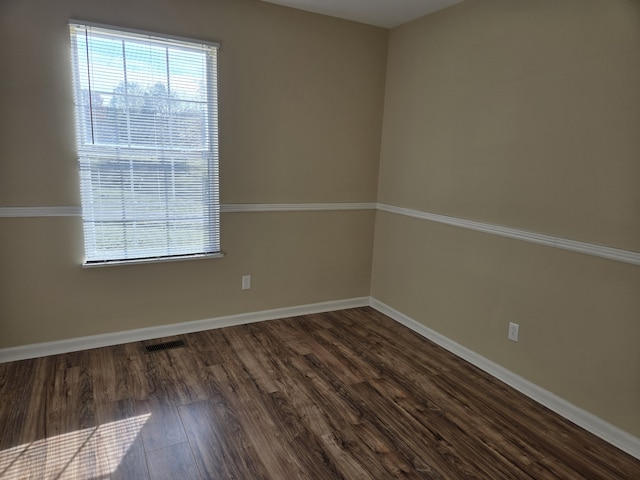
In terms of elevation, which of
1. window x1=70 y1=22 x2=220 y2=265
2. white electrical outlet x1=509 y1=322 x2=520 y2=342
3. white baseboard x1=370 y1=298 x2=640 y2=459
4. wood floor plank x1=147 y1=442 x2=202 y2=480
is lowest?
wood floor plank x1=147 y1=442 x2=202 y2=480

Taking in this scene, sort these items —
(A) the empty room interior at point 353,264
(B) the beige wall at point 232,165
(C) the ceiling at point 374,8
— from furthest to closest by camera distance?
1. (C) the ceiling at point 374,8
2. (B) the beige wall at point 232,165
3. (A) the empty room interior at point 353,264

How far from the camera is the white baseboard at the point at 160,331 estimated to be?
2.73 m

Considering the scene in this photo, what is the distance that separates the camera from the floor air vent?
293 cm

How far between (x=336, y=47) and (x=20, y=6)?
2.10 metres

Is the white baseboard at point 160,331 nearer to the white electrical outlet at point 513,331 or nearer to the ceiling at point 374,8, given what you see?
the white electrical outlet at point 513,331

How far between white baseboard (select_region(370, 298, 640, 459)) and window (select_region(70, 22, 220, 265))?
1901mm

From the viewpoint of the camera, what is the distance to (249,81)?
3.10 m

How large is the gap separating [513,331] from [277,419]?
1.54m

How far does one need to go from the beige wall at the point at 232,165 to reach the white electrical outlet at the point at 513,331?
Answer: 152 cm

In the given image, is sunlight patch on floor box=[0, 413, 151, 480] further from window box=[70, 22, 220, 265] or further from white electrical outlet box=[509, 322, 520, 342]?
white electrical outlet box=[509, 322, 520, 342]

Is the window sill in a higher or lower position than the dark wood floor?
higher

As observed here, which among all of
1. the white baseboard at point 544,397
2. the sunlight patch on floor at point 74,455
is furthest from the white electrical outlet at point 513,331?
the sunlight patch on floor at point 74,455

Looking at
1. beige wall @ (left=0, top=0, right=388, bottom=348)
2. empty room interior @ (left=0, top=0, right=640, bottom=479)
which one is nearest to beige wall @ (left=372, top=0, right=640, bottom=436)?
empty room interior @ (left=0, top=0, right=640, bottom=479)

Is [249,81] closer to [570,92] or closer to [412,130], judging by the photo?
[412,130]
